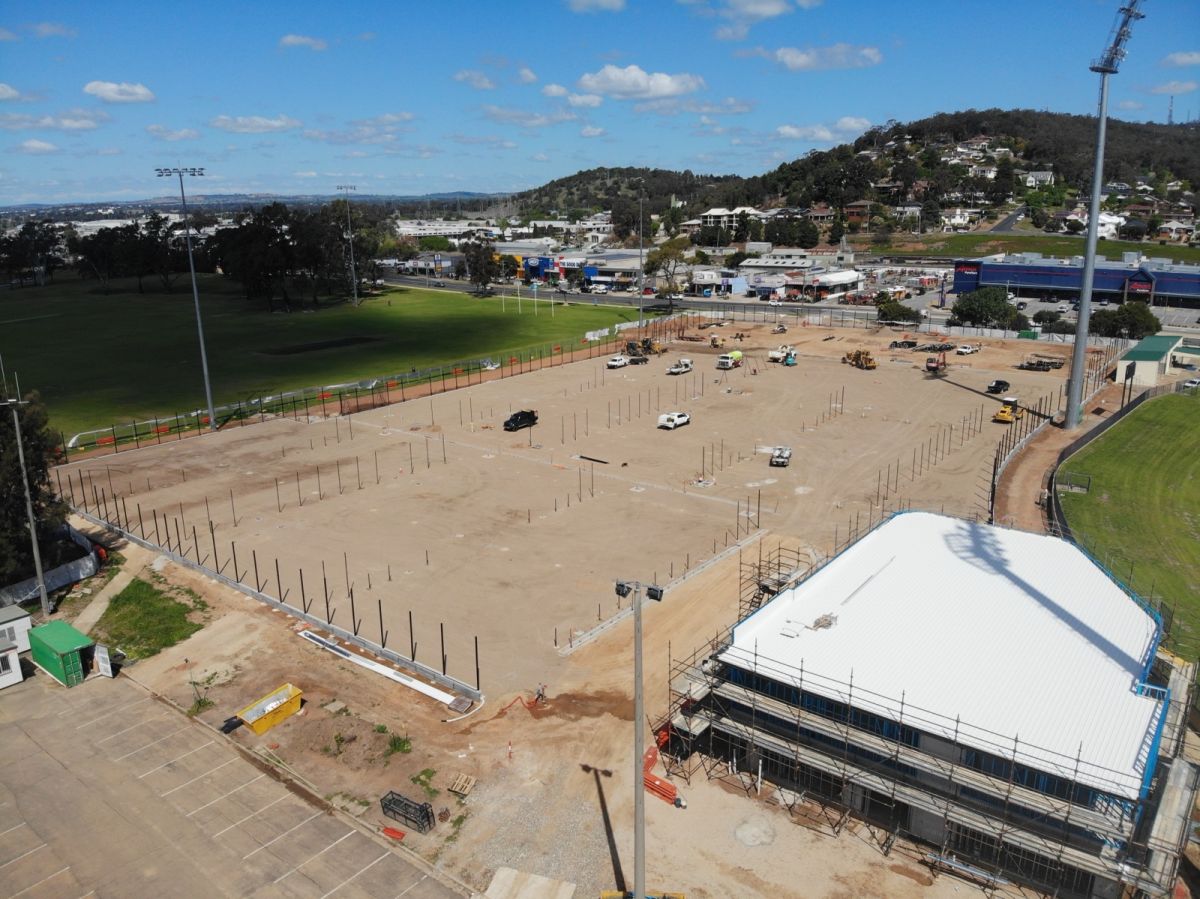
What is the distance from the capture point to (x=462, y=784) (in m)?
24.2

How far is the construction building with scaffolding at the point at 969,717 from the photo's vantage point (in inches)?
811

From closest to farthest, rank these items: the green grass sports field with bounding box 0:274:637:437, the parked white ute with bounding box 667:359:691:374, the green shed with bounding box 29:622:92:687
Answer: the green shed with bounding box 29:622:92:687, the green grass sports field with bounding box 0:274:637:437, the parked white ute with bounding box 667:359:691:374

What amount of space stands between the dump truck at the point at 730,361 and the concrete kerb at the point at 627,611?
145 feet

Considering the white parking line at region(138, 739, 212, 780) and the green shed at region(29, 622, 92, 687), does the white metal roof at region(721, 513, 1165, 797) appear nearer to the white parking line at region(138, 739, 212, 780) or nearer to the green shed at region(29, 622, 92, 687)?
the white parking line at region(138, 739, 212, 780)

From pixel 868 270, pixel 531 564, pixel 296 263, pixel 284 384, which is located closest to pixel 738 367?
pixel 284 384

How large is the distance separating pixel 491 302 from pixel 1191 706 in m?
123

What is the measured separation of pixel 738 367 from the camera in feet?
282

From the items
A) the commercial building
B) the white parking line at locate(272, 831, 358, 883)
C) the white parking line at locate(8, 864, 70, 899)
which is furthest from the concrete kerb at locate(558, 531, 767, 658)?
the commercial building

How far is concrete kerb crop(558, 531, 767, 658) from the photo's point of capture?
32.2 m

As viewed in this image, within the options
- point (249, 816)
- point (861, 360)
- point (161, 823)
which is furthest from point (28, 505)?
point (861, 360)

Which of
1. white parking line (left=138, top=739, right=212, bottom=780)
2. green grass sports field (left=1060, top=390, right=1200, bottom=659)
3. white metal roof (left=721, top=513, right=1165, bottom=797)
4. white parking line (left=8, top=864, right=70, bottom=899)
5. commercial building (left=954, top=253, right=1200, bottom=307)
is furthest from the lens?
commercial building (left=954, top=253, right=1200, bottom=307)

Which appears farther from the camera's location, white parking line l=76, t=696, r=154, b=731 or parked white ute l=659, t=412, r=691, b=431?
parked white ute l=659, t=412, r=691, b=431

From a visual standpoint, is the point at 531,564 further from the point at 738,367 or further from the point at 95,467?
the point at 738,367

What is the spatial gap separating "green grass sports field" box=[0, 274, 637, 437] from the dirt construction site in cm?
1655
